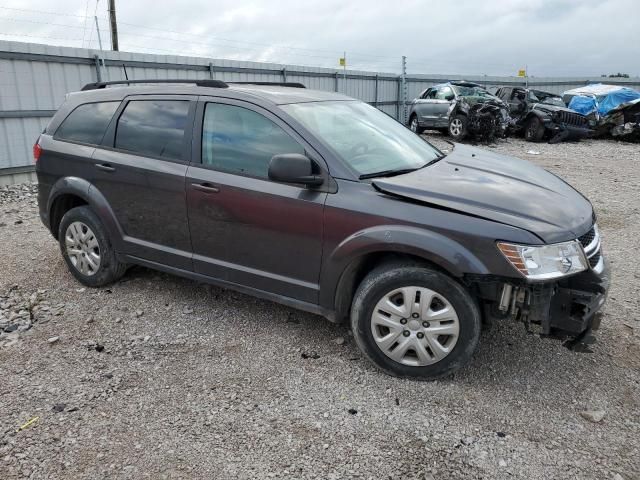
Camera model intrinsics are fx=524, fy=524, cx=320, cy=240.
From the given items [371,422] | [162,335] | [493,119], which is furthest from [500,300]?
[493,119]

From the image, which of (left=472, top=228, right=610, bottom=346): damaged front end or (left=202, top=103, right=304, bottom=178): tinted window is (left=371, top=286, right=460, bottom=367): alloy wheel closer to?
(left=472, top=228, right=610, bottom=346): damaged front end

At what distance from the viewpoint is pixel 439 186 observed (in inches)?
124

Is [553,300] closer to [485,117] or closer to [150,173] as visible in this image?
[150,173]

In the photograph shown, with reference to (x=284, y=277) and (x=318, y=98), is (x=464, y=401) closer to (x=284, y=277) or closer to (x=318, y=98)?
(x=284, y=277)

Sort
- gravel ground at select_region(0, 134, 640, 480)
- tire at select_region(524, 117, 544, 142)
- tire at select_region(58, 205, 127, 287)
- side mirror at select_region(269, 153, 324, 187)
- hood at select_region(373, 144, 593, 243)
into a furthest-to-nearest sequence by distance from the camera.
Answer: tire at select_region(524, 117, 544, 142)
tire at select_region(58, 205, 127, 287)
side mirror at select_region(269, 153, 324, 187)
hood at select_region(373, 144, 593, 243)
gravel ground at select_region(0, 134, 640, 480)

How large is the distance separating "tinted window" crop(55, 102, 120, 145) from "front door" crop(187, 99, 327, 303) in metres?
1.04

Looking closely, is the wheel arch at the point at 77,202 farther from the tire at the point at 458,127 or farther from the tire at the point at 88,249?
the tire at the point at 458,127

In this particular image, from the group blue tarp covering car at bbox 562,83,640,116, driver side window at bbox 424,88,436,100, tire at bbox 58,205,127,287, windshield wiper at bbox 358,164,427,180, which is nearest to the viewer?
windshield wiper at bbox 358,164,427,180

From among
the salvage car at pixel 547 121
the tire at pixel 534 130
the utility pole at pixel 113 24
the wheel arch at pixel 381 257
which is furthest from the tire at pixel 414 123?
the wheel arch at pixel 381 257

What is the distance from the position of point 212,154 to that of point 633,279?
387 cm

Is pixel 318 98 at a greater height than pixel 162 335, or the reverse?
pixel 318 98

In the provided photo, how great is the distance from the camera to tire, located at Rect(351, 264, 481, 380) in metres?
2.95

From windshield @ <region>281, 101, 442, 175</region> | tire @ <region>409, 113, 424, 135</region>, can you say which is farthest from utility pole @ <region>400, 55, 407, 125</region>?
windshield @ <region>281, 101, 442, 175</region>

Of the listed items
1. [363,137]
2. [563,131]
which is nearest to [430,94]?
[563,131]
